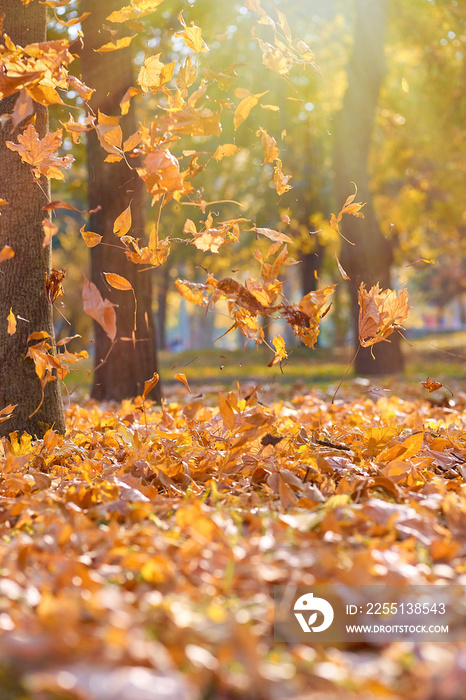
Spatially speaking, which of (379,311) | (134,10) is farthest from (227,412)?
(134,10)

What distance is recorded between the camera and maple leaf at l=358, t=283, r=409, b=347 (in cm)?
267

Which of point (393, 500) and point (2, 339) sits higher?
point (2, 339)

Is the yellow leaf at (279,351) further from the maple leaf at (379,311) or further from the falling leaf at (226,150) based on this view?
the falling leaf at (226,150)

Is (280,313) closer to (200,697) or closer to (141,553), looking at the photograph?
(141,553)

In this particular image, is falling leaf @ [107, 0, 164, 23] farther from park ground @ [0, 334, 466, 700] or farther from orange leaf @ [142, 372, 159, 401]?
park ground @ [0, 334, 466, 700]

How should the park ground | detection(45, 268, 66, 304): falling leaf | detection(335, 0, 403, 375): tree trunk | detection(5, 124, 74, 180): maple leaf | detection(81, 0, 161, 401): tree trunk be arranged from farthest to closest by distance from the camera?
detection(335, 0, 403, 375): tree trunk → detection(81, 0, 161, 401): tree trunk → detection(45, 268, 66, 304): falling leaf → detection(5, 124, 74, 180): maple leaf → the park ground

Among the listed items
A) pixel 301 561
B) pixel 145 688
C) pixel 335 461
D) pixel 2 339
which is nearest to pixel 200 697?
pixel 145 688

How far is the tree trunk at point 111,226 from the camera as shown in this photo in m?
5.52

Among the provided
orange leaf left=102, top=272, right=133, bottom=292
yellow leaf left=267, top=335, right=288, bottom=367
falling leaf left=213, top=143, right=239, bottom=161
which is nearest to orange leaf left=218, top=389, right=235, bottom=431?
yellow leaf left=267, top=335, right=288, bottom=367

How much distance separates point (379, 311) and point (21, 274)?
5.76ft

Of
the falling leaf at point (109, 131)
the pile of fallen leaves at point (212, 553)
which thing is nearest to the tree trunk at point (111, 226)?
the pile of fallen leaves at point (212, 553)

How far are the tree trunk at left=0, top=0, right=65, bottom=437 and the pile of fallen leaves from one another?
0.35m

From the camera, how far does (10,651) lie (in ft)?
3.73

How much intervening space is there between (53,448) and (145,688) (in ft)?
6.40
